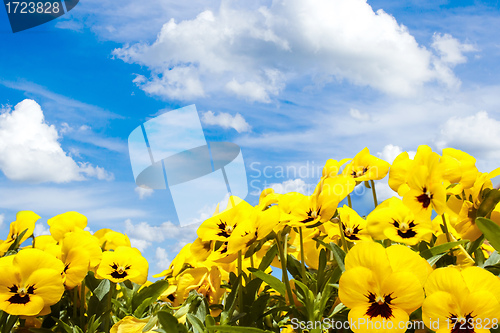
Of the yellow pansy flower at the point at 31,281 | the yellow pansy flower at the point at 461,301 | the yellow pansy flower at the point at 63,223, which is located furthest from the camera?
the yellow pansy flower at the point at 63,223

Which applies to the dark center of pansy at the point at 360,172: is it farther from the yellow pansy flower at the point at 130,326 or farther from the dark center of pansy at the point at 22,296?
the dark center of pansy at the point at 22,296

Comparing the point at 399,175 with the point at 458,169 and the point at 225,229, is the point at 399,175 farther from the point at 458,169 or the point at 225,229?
the point at 225,229

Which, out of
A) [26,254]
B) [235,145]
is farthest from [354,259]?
[235,145]

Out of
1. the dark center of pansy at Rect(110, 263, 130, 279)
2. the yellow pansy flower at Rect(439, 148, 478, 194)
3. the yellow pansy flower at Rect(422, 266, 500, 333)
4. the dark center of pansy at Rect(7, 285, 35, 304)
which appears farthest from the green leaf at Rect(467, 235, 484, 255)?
the dark center of pansy at Rect(7, 285, 35, 304)

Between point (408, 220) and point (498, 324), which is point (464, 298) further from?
point (408, 220)

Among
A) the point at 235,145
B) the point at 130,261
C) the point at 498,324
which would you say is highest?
the point at 235,145

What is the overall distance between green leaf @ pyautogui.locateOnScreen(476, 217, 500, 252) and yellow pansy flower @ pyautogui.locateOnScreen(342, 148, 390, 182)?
1.22 feet

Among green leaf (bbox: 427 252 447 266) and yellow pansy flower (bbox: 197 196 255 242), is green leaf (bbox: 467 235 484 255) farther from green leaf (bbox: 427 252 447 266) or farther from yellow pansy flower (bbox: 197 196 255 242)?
yellow pansy flower (bbox: 197 196 255 242)

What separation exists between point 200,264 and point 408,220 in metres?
0.59

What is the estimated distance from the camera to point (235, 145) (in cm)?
390

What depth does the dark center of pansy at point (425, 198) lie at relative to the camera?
0.75 meters

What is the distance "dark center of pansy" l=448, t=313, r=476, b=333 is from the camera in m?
0.58

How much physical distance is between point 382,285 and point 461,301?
11 cm

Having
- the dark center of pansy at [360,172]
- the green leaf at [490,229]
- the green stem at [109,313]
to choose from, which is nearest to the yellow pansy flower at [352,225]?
the dark center of pansy at [360,172]
